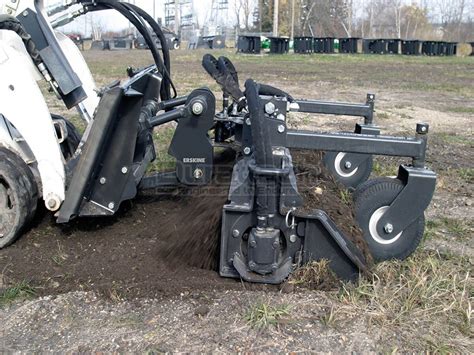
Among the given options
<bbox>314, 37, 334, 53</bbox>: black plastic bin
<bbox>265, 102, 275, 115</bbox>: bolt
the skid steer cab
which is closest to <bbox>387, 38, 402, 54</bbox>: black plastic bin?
<bbox>314, 37, 334, 53</bbox>: black plastic bin

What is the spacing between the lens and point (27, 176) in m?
3.49

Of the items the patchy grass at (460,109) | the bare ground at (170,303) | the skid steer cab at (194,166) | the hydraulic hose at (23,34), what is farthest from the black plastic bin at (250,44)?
the hydraulic hose at (23,34)

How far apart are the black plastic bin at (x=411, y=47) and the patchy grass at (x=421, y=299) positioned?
123 ft

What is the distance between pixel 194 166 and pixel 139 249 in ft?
2.41

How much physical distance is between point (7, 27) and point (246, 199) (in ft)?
6.35

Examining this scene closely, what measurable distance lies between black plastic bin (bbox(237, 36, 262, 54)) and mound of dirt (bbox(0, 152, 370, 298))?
106ft

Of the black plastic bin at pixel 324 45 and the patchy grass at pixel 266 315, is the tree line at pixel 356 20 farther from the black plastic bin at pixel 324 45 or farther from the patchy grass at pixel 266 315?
the patchy grass at pixel 266 315

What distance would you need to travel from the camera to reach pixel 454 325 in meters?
2.80

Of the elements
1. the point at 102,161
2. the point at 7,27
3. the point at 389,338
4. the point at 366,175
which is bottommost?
the point at 389,338

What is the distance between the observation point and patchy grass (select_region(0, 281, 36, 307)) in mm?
3016

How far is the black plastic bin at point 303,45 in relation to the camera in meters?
36.5

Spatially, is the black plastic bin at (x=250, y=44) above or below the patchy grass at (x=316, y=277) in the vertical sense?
above

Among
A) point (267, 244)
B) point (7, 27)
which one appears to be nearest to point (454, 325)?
point (267, 244)

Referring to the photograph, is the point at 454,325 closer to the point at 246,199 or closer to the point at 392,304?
Answer: the point at 392,304
